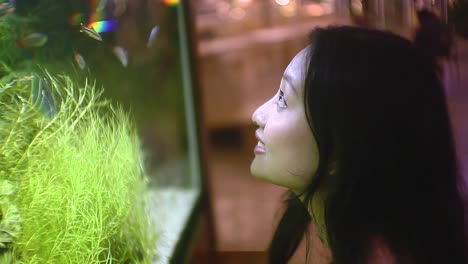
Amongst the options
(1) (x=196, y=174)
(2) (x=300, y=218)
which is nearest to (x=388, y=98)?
(2) (x=300, y=218)

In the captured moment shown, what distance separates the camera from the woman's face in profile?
866mm

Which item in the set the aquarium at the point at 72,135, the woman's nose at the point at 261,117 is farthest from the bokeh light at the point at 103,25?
the woman's nose at the point at 261,117

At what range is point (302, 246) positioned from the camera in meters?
1.03

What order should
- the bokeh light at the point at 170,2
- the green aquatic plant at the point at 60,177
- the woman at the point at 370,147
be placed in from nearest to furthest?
the woman at the point at 370,147 → the green aquatic plant at the point at 60,177 → the bokeh light at the point at 170,2

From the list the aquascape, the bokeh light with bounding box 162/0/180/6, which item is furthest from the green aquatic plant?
the bokeh light with bounding box 162/0/180/6

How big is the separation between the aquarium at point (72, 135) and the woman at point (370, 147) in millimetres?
389

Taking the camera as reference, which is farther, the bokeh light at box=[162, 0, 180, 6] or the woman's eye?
the bokeh light at box=[162, 0, 180, 6]

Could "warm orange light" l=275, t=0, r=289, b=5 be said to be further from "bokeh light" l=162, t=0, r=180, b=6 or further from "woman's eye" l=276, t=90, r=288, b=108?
"bokeh light" l=162, t=0, r=180, b=6

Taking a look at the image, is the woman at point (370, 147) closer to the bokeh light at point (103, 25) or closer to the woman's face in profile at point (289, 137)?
the woman's face in profile at point (289, 137)

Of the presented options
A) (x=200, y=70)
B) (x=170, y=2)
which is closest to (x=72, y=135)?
(x=170, y=2)

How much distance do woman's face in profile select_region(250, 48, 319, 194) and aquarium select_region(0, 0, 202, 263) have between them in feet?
1.22

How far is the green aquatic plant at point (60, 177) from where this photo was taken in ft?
2.97

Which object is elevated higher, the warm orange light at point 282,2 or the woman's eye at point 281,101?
the warm orange light at point 282,2

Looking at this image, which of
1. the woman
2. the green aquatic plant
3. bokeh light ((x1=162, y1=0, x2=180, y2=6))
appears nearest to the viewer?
the woman
